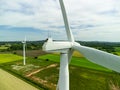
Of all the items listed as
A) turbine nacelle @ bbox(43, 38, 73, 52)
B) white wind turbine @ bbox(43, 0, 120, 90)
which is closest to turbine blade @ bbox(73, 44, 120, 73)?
white wind turbine @ bbox(43, 0, 120, 90)

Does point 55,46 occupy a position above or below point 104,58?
above

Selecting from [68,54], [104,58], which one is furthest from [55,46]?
[104,58]

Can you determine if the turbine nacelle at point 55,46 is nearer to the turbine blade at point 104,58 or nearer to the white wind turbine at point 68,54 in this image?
the white wind turbine at point 68,54

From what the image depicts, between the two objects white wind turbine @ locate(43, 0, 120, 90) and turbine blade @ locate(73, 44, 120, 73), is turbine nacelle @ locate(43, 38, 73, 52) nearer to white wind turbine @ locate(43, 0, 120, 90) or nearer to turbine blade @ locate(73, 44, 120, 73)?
white wind turbine @ locate(43, 0, 120, 90)

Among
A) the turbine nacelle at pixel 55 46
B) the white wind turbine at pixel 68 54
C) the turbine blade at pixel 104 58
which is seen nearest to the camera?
the turbine blade at pixel 104 58

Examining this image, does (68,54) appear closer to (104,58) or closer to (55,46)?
(55,46)

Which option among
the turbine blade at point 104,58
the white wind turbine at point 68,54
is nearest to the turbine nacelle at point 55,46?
the white wind turbine at point 68,54

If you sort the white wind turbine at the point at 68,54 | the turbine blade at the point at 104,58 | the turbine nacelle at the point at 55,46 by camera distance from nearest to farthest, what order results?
the turbine blade at the point at 104,58
the white wind turbine at the point at 68,54
the turbine nacelle at the point at 55,46
